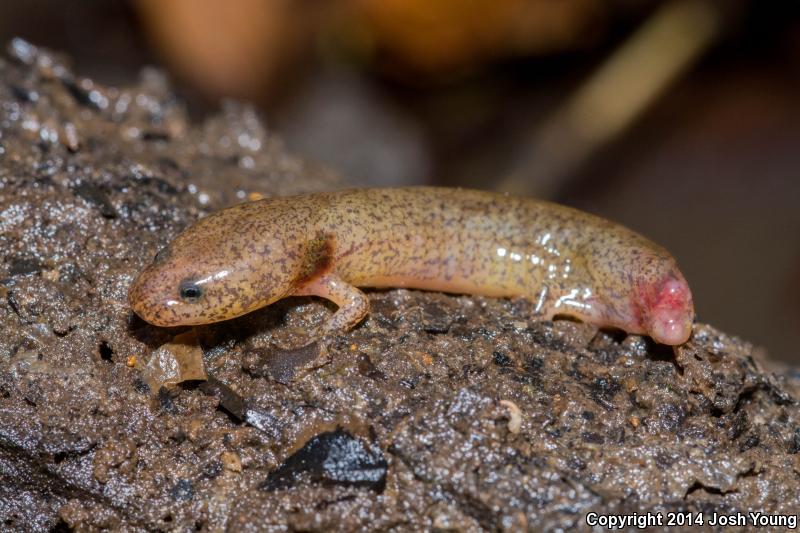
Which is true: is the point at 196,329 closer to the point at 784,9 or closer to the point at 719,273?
the point at 719,273

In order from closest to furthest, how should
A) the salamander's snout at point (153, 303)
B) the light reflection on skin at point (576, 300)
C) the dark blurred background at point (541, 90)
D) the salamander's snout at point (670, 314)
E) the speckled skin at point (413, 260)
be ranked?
the salamander's snout at point (153, 303), the speckled skin at point (413, 260), the salamander's snout at point (670, 314), the light reflection on skin at point (576, 300), the dark blurred background at point (541, 90)

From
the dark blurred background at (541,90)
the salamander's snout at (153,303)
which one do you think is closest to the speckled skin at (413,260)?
the salamander's snout at (153,303)

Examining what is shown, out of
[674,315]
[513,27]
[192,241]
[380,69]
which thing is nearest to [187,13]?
[380,69]

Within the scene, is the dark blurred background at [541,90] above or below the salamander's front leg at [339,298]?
above

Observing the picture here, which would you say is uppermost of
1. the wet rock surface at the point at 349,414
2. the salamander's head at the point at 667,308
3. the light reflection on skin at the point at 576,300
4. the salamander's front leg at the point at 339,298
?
the light reflection on skin at the point at 576,300

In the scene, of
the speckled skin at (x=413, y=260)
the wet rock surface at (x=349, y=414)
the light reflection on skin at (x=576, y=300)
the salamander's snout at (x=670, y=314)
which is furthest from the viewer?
the light reflection on skin at (x=576, y=300)

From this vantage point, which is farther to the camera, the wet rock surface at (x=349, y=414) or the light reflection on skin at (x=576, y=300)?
the light reflection on skin at (x=576, y=300)

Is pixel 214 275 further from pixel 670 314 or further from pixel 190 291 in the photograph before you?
pixel 670 314

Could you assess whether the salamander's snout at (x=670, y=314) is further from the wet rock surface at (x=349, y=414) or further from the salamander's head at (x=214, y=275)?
the salamander's head at (x=214, y=275)
